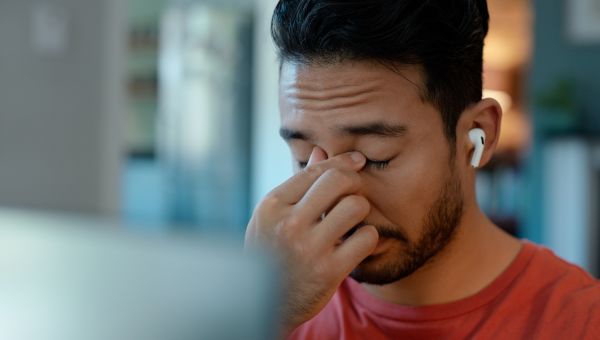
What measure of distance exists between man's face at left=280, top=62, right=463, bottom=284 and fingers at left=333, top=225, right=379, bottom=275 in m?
0.06

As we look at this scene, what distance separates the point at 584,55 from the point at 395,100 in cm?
332

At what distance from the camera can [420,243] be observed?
3.61ft

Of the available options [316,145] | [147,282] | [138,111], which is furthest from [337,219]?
[138,111]

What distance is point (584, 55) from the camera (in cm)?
403

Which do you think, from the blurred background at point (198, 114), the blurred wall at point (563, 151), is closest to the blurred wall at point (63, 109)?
the blurred background at point (198, 114)

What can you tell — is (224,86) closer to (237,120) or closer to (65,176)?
(237,120)

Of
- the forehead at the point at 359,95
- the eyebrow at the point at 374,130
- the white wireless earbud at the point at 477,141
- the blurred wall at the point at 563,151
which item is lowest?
the blurred wall at the point at 563,151

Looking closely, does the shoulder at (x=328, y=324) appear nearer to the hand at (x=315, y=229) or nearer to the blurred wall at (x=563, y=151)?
the hand at (x=315, y=229)

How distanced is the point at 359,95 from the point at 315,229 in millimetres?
212

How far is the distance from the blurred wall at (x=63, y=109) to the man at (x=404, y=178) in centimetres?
107

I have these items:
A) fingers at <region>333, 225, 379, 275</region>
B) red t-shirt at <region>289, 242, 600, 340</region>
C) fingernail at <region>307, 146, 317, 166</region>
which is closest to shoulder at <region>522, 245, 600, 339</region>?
red t-shirt at <region>289, 242, 600, 340</region>

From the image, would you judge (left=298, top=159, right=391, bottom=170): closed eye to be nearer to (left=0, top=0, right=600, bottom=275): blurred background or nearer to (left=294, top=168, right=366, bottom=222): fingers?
(left=294, top=168, right=366, bottom=222): fingers

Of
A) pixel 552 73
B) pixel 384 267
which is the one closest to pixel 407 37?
pixel 384 267

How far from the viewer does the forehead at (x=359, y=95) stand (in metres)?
1.04
